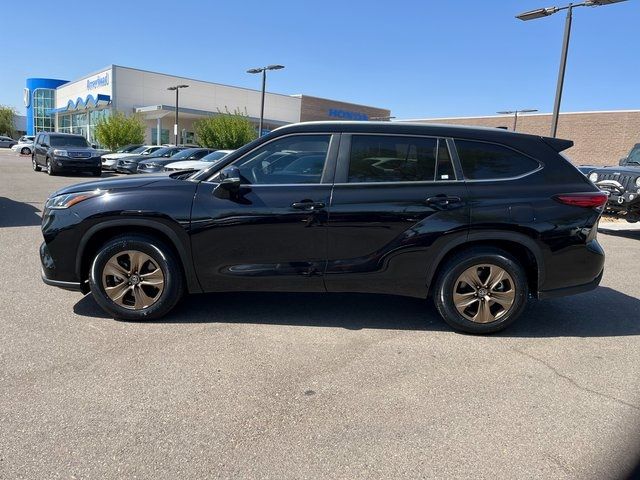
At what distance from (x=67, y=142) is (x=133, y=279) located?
19240 millimetres

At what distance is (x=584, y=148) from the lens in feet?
149

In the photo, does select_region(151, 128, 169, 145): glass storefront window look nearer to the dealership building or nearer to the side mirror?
the dealership building

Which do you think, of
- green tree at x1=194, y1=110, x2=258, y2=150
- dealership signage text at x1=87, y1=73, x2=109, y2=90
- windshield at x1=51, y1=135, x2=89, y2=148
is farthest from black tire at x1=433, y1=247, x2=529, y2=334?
dealership signage text at x1=87, y1=73, x2=109, y2=90

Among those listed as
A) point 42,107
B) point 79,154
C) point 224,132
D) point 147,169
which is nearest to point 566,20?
point 147,169

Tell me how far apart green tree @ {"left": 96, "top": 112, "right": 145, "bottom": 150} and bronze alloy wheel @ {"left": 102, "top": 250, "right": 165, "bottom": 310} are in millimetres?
37663

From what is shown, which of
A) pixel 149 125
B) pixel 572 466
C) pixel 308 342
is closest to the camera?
pixel 572 466

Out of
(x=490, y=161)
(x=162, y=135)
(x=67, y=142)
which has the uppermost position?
(x=162, y=135)

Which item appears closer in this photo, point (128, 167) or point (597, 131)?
point (128, 167)

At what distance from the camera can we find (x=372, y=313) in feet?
15.8

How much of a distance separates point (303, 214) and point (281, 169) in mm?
470

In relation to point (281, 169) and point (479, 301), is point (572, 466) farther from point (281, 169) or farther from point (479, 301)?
point (281, 169)

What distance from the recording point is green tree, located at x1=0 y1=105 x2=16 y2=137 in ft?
266

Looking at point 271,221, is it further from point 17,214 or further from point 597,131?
point 597,131

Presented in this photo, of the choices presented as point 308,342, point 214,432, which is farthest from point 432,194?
point 214,432
